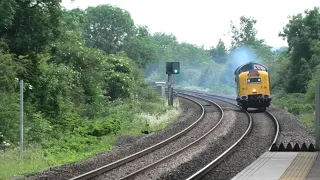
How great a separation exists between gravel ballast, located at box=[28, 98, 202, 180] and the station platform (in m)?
4.39

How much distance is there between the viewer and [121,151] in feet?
63.8

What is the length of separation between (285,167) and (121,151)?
274 inches

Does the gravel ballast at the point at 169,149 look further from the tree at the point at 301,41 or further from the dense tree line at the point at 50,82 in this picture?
the tree at the point at 301,41

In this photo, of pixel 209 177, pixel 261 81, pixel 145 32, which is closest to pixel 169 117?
pixel 261 81

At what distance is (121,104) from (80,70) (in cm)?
452

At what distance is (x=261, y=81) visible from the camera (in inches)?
1481

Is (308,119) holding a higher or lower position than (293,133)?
higher

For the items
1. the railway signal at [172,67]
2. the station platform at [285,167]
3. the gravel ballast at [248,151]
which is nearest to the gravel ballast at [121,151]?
the gravel ballast at [248,151]

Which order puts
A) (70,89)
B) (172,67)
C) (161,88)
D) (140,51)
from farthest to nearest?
(140,51), (161,88), (172,67), (70,89)

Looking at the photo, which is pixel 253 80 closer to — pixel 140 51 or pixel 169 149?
pixel 169 149

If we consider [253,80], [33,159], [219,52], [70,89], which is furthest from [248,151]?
[219,52]

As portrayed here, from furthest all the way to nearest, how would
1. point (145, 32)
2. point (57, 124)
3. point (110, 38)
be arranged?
point (145, 32), point (110, 38), point (57, 124)

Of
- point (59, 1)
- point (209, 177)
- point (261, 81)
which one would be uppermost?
point (59, 1)

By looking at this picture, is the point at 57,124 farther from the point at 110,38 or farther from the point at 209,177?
the point at 110,38
